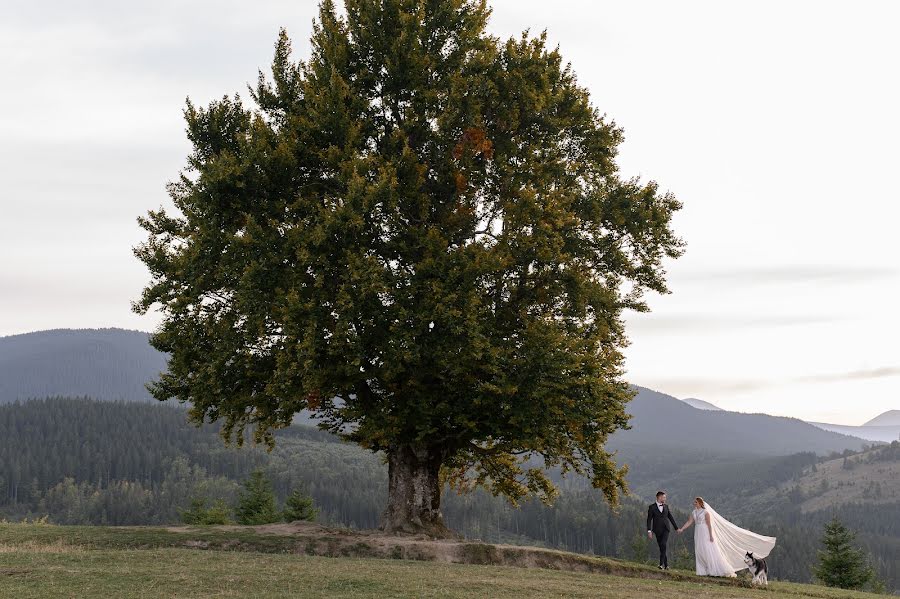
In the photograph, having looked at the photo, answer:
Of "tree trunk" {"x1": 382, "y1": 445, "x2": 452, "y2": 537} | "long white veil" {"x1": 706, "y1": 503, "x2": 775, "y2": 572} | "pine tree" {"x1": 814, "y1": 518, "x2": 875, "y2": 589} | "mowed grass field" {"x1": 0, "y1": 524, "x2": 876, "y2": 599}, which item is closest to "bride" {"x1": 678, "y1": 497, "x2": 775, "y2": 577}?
"long white veil" {"x1": 706, "y1": 503, "x2": 775, "y2": 572}

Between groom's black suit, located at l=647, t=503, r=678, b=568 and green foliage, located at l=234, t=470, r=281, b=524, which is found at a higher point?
groom's black suit, located at l=647, t=503, r=678, b=568

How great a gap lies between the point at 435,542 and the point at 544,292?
992cm

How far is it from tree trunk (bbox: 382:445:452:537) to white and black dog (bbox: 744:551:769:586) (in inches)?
426

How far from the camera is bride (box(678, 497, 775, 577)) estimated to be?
80.7ft

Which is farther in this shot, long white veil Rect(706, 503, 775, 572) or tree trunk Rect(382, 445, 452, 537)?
tree trunk Rect(382, 445, 452, 537)

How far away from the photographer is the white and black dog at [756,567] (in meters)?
24.3

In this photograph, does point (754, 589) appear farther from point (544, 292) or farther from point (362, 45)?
point (362, 45)

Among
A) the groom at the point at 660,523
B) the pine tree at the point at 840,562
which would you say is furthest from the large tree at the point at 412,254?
the pine tree at the point at 840,562

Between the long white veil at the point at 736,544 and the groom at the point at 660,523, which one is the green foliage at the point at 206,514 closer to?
the groom at the point at 660,523

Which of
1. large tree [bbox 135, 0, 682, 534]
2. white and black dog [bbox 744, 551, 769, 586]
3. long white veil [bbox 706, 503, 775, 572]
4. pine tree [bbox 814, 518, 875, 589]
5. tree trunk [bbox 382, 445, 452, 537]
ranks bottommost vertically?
pine tree [bbox 814, 518, 875, 589]

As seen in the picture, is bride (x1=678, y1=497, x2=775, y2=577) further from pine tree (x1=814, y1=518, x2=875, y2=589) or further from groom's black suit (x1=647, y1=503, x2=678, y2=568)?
pine tree (x1=814, y1=518, x2=875, y2=589)

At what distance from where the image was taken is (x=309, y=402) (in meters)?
27.5

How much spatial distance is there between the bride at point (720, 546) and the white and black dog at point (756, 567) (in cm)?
16

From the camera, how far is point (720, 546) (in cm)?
2486
